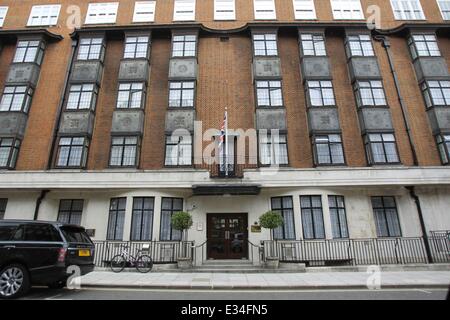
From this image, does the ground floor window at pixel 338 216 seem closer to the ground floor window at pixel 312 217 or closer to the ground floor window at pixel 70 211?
the ground floor window at pixel 312 217

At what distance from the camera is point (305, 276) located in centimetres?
1097

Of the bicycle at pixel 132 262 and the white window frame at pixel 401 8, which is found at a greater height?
the white window frame at pixel 401 8

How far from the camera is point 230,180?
14641 mm

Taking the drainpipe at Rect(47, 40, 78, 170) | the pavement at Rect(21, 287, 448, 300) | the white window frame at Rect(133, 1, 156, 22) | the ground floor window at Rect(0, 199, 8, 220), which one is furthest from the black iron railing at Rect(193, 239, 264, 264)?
the white window frame at Rect(133, 1, 156, 22)

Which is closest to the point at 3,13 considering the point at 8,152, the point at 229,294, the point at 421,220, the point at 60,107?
the point at 60,107

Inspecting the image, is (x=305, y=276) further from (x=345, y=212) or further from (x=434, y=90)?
(x=434, y=90)

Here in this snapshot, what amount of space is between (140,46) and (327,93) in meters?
13.7

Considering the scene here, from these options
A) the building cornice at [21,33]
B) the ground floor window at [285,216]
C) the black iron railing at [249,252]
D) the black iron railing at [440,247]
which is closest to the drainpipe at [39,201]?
the black iron railing at [249,252]

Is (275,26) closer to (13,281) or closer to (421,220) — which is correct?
(421,220)

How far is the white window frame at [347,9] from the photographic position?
20812mm

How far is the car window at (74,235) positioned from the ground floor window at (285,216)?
961 cm

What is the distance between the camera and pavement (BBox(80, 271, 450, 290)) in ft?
29.9

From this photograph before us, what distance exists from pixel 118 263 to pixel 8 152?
1061 centimetres

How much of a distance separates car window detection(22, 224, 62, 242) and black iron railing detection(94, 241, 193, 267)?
20.0 ft
